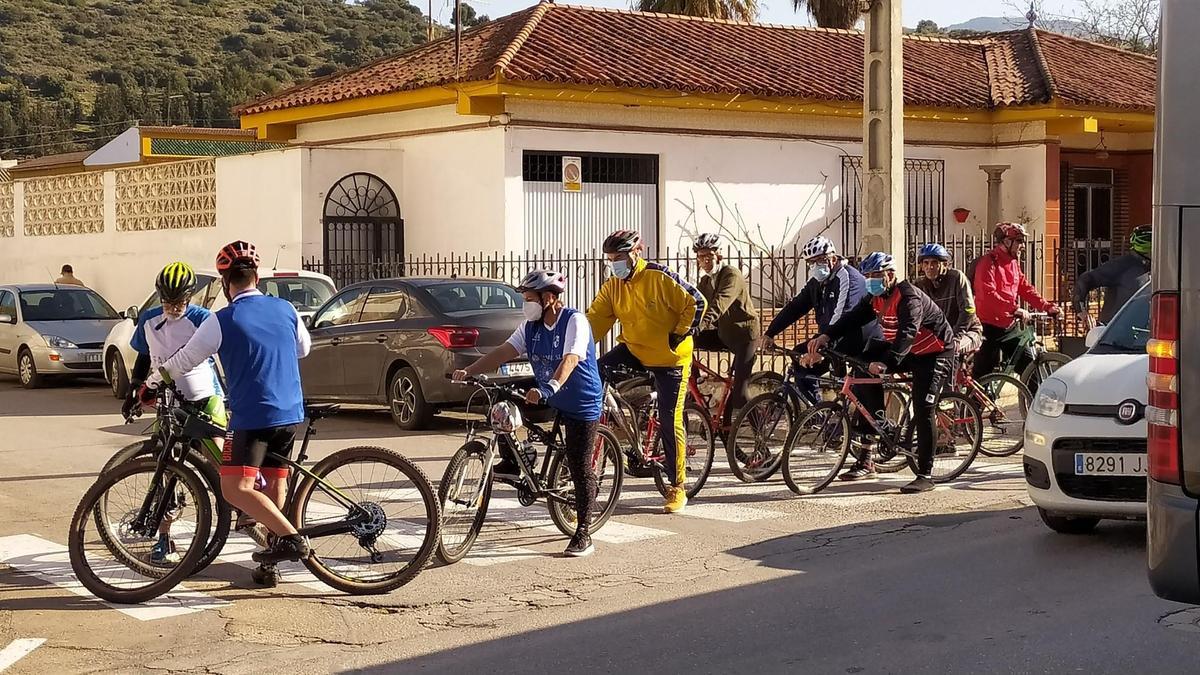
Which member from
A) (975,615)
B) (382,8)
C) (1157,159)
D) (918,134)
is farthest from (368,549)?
(382,8)

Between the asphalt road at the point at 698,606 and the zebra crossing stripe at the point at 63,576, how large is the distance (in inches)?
0.9

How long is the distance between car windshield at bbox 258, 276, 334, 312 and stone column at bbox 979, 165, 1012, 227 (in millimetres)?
12130

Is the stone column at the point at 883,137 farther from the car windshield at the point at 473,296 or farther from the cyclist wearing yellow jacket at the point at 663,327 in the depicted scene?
the cyclist wearing yellow jacket at the point at 663,327

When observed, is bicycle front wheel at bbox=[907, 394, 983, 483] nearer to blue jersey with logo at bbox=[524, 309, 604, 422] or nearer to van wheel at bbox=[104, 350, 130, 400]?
blue jersey with logo at bbox=[524, 309, 604, 422]

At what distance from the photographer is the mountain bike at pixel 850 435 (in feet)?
35.5

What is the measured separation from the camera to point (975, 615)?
7113 mm

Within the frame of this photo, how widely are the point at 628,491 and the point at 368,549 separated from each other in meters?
3.65

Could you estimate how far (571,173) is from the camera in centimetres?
2222

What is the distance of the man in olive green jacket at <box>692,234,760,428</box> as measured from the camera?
12234 mm

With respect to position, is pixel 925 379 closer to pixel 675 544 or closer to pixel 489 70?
pixel 675 544

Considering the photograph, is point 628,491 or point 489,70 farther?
point 489,70

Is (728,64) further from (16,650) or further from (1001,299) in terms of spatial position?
(16,650)

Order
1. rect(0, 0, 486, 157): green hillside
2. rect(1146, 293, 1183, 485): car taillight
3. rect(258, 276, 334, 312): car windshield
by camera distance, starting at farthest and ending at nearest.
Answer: rect(0, 0, 486, 157): green hillside
rect(258, 276, 334, 312): car windshield
rect(1146, 293, 1183, 485): car taillight

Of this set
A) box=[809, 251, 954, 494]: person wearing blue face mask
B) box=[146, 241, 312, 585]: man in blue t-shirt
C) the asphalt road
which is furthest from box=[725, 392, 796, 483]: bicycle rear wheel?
box=[146, 241, 312, 585]: man in blue t-shirt
